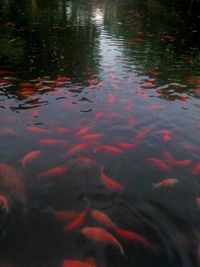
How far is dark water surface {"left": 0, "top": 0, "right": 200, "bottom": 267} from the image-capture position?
5.83 meters

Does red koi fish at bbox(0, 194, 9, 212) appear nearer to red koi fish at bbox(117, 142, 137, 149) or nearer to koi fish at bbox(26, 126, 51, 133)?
koi fish at bbox(26, 126, 51, 133)

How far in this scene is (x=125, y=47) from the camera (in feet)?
67.4

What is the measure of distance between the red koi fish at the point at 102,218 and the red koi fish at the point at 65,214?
40 centimetres

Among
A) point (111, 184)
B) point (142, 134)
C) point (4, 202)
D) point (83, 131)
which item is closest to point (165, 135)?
point (142, 134)

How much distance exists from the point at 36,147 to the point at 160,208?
3.95 metres

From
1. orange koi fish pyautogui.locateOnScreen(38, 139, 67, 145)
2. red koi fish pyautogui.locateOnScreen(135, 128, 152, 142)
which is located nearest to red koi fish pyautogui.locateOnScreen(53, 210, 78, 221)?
orange koi fish pyautogui.locateOnScreen(38, 139, 67, 145)

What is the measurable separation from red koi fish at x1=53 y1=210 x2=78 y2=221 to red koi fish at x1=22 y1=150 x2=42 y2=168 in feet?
6.24

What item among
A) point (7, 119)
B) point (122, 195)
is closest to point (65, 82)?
point (7, 119)

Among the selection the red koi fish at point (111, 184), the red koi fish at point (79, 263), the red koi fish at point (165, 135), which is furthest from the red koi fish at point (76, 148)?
the red koi fish at point (79, 263)

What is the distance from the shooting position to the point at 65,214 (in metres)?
6.43

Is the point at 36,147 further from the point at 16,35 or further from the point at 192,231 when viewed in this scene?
the point at 16,35

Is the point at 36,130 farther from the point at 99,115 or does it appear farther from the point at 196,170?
the point at 196,170

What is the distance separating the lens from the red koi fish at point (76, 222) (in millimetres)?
6105

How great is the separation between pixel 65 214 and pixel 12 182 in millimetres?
1670
